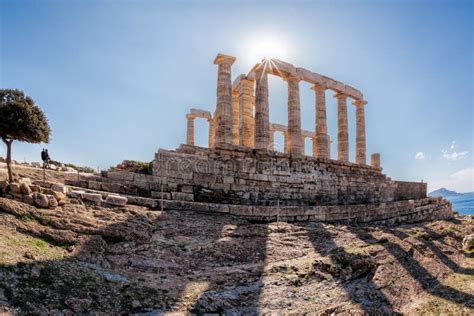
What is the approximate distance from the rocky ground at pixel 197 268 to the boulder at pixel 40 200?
368mm

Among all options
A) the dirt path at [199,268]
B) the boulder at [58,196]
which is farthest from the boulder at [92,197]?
the boulder at [58,196]

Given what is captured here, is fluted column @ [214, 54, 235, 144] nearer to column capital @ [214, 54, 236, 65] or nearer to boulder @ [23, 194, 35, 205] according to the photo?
column capital @ [214, 54, 236, 65]

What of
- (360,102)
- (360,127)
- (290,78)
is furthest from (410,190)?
(290,78)

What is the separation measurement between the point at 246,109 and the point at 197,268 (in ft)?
49.2

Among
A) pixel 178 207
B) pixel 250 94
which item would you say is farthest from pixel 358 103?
pixel 178 207

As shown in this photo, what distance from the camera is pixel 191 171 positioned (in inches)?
573

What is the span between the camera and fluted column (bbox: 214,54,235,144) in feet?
57.8

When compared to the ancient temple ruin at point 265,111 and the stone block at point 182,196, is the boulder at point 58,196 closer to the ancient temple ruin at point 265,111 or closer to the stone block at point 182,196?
the stone block at point 182,196

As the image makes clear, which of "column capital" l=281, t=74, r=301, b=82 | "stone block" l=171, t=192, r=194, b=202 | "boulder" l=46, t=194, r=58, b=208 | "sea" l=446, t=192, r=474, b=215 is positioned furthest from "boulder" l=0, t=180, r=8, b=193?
"sea" l=446, t=192, r=474, b=215

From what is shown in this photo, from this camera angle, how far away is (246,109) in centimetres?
2120

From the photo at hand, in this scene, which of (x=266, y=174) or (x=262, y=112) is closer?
(x=266, y=174)

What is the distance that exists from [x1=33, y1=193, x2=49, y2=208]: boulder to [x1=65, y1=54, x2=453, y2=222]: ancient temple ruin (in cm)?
343

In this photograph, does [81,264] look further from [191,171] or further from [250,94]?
[250,94]

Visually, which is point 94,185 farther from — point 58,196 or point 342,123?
point 342,123
